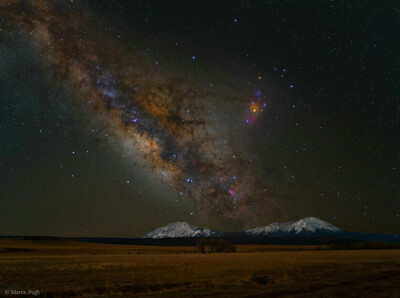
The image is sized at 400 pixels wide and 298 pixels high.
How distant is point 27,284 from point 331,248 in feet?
415

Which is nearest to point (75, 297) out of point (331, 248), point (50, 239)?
point (331, 248)

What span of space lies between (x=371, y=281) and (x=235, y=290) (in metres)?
10.1

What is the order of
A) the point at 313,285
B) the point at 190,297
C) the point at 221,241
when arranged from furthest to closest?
the point at 221,241 → the point at 313,285 → the point at 190,297

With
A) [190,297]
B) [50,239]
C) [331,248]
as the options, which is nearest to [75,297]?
[190,297]

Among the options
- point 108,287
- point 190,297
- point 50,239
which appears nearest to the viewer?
point 190,297

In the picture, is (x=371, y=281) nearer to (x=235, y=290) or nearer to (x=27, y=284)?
(x=235, y=290)

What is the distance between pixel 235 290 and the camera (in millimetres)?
23594

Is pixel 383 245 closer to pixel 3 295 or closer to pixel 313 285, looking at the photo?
pixel 313 285

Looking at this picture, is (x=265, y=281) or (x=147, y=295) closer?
(x=147, y=295)

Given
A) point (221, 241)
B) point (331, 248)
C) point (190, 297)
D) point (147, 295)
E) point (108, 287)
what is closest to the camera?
point (190, 297)

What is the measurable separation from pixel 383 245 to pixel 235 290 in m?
137

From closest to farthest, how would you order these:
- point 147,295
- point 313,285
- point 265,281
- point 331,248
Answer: point 147,295 < point 313,285 < point 265,281 < point 331,248

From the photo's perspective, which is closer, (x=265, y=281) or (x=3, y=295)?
(x=3, y=295)

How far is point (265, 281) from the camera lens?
29266 mm
